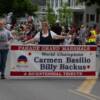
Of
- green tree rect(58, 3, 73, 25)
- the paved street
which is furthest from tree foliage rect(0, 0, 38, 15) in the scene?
the paved street

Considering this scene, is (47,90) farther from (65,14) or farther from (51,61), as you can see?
(65,14)

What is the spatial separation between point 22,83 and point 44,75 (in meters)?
1.25

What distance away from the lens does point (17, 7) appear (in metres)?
85.8

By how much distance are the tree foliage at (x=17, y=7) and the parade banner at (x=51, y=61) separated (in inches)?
2477

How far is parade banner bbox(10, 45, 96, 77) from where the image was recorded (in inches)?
667

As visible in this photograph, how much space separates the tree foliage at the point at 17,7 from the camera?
272ft

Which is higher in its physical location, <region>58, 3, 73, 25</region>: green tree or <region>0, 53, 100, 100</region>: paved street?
<region>0, 53, 100, 100</region>: paved street

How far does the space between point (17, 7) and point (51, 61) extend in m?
69.2

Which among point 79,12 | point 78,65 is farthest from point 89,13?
point 78,65

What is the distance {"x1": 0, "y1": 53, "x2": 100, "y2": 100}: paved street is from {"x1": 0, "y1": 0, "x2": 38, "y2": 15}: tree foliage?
→ 63.8 metres

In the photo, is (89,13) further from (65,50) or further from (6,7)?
(65,50)

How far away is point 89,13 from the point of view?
81.4 m

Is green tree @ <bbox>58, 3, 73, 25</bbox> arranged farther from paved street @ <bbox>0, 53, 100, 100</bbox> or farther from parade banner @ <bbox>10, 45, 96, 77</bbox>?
paved street @ <bbox>0, 53, 100, 100</bbox>

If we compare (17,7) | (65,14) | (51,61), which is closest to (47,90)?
(51,61)
